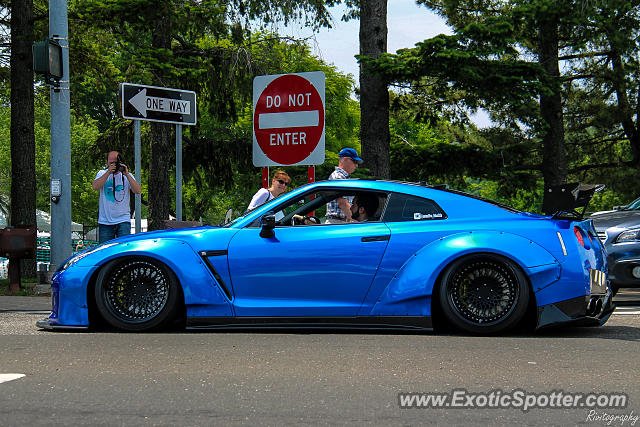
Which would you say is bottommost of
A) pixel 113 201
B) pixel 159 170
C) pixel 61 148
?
pixel 113 201

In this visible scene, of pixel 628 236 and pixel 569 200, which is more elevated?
pixel 569 200

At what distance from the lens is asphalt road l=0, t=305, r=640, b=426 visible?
425cm

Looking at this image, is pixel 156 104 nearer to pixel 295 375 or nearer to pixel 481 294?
pixel 481 294

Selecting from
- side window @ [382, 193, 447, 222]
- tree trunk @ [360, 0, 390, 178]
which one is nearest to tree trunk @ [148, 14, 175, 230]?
tree trunk @ [360, 0, 390, 178]

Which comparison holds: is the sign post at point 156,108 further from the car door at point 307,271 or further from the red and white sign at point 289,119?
the car door at point 307,271

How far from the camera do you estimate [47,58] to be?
11344 millimetres

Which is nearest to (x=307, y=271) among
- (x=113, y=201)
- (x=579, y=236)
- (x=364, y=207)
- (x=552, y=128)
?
(x=364, y=207)

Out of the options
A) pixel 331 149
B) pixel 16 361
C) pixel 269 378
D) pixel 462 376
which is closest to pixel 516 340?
pixel 462 376

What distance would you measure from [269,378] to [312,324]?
182cm

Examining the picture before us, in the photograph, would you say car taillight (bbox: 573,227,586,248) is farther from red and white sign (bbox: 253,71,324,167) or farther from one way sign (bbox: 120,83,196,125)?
one way sign (bbox: 120,83,196,125)

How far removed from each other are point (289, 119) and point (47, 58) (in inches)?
128

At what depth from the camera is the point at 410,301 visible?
6848 millimetres

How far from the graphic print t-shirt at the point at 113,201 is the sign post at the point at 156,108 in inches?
17.4

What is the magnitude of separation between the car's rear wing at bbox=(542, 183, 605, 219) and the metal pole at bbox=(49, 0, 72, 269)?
22.1ft
